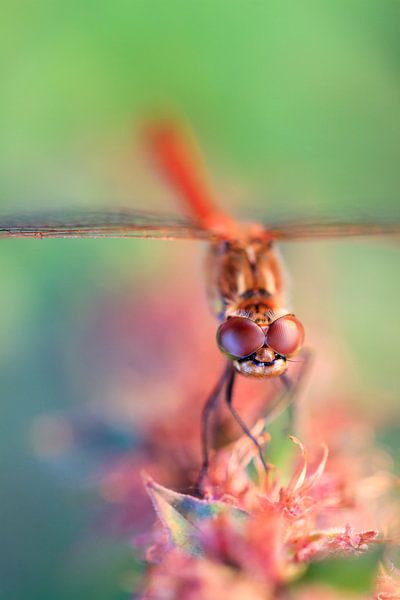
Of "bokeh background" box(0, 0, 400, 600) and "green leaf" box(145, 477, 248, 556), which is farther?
"bokeh background" box(0, 0, 400, 600)

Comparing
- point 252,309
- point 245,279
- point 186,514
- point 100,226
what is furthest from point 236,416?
point 100,226

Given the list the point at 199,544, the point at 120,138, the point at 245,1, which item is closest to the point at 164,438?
the point at 199,544

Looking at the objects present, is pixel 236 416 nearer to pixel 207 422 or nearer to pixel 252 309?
pixel 207 422

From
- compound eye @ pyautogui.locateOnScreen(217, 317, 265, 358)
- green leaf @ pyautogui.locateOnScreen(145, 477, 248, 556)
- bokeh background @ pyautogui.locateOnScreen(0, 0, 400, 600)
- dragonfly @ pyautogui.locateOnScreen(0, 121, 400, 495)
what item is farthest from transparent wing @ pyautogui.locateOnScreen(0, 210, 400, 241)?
green leaf @ pyautogui.locateOnScreen(145, 477, 248, 556)

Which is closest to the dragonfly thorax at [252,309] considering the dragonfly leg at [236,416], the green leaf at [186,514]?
the dragonfly leg at [236,416]

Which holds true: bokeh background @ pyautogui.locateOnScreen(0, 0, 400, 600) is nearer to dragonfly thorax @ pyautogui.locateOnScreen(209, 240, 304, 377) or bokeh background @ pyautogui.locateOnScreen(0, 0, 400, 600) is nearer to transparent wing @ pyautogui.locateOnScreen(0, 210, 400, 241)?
transparent wing @ pyautogui.locateOnScreen(0, 210, 400, 241)

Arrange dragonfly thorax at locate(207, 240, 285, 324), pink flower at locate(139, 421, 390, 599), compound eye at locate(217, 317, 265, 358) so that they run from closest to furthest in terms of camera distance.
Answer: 1. pink flower at locate(139, 421, 390, 599)
2. compound eye at locate(217, 317, 265, 358)
3. dragonfly thorax at locate(207, 240, 285, 324)
